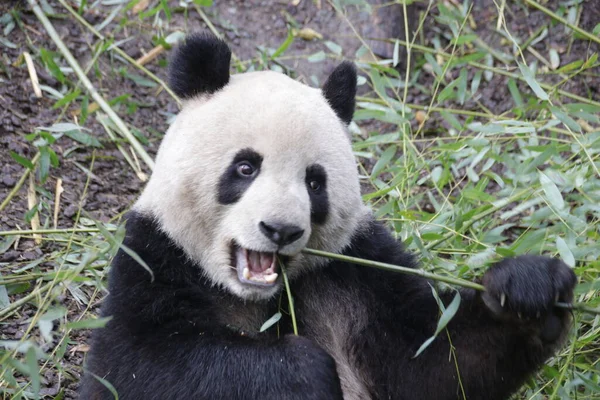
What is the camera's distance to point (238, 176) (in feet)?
12.2

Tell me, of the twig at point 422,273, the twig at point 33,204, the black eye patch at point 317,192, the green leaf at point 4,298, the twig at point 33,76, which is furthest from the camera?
the twig at point 33,76

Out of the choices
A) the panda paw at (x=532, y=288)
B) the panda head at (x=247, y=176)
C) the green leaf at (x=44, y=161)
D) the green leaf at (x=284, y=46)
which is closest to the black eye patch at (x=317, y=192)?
the panda head at (x=247, y=176)

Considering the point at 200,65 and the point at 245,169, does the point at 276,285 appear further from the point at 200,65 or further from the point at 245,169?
the point at 200,65

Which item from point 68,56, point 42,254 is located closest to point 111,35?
point 68,56

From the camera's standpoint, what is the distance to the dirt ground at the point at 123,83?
5.54 metres

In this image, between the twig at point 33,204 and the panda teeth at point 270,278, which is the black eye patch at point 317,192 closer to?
the panda teeth at point 270,278

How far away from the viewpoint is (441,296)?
4.07 m

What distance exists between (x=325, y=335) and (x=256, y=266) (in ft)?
1.99

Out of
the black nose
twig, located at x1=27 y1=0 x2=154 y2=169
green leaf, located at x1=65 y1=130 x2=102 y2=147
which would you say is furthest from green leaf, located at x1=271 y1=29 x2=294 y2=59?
the black nose

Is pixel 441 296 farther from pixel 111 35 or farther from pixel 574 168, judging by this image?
pixel 111 35

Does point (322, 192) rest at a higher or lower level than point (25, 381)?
higher

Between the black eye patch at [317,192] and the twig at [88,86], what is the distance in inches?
67.9

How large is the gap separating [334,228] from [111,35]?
3.45 m

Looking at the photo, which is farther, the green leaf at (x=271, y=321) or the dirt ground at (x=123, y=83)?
the dirt ground at (x=123, y=83)
